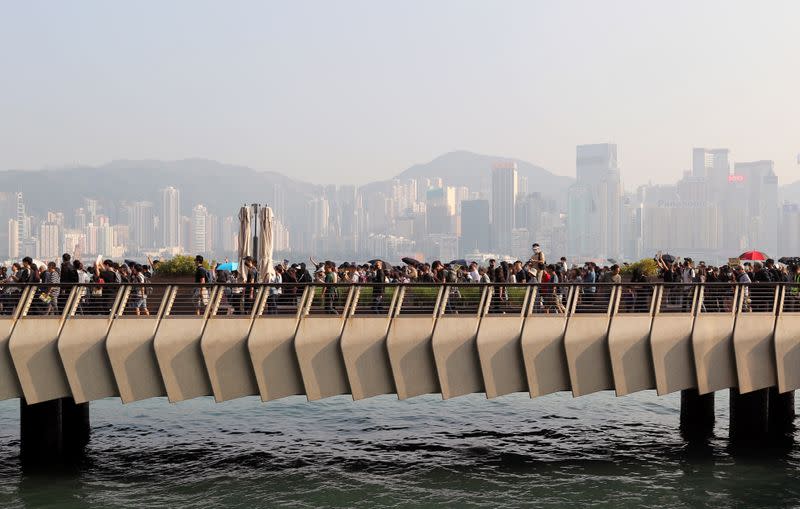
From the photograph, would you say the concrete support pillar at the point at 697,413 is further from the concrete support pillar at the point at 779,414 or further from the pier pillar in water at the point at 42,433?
the pier pillar in water at the point at 42,433

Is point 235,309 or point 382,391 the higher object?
point 235,309

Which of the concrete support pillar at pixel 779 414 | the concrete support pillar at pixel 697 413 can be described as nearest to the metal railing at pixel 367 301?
the concrete support pillar at pixel 779 414

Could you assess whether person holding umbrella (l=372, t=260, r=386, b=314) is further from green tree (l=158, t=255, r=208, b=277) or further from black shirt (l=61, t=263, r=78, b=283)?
green tree (l=158, t=255, r=208, b=277)

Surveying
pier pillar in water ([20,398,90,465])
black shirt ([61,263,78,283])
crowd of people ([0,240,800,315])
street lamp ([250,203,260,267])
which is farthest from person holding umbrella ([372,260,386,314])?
street lamp ([250,203,260,267])

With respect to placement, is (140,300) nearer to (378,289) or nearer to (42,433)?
(42,433)

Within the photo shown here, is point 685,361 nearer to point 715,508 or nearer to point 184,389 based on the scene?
point 715,508

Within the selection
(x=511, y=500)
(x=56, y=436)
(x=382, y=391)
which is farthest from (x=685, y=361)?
(x=56, y=436)

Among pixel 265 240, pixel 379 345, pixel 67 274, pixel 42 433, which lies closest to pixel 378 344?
pixel 379 345

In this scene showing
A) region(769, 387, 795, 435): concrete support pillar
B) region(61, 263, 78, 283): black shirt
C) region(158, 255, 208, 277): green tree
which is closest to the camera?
region(61, 263, 78, 283): black shirt
